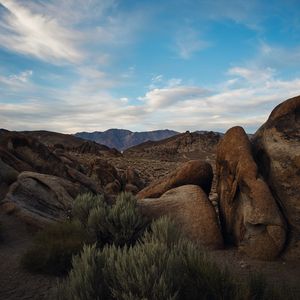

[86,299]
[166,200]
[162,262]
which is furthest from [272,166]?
[86,299]

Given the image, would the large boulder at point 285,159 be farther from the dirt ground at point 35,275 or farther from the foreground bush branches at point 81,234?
the foreground bush branches at point 81,234

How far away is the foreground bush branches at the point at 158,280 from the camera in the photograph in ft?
13.9

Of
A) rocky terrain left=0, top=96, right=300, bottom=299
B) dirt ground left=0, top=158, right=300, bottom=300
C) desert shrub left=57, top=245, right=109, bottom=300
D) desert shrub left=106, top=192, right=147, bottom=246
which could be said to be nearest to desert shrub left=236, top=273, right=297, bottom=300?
dirt ground left=0, top=158, right=300, bottom=300

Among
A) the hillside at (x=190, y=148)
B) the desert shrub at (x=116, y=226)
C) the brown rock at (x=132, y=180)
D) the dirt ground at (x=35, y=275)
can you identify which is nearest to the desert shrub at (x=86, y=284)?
the dirt ground at (x=35, y=275)

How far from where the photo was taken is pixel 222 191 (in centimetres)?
1051

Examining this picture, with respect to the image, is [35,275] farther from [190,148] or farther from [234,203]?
[190,148]

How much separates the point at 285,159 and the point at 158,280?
17.7ft

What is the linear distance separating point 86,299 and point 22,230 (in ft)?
22.2

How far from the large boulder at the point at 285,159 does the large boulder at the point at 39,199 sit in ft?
20.4

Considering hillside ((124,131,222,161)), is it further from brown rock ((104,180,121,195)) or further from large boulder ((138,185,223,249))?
large boulder ((138,185,223,249))

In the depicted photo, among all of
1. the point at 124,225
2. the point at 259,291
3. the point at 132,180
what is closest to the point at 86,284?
the point at 259,291

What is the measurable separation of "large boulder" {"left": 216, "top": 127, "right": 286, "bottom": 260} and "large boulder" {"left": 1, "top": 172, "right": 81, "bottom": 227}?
4996 millimetres

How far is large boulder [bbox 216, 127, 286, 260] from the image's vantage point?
8.35 metres

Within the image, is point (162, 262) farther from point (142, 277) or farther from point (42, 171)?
point (42, 171)
